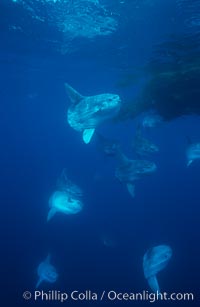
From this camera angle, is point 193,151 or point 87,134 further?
point 193,151

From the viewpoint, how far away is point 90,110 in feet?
39.6

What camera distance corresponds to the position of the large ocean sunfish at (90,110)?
11.1 m

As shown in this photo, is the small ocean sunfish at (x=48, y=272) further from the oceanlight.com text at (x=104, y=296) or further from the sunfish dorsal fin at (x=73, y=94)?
the sunfish dorsal fin at (x=73, y=94)

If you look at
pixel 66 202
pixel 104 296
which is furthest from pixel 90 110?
pixel 104 296

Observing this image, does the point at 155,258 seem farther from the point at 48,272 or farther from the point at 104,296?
the point at 104,296

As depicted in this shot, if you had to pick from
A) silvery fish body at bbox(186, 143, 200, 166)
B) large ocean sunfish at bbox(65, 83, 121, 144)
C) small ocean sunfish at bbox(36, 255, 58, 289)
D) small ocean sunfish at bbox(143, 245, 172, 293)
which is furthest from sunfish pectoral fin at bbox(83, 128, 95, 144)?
silvery fish body at bbox(186, 143, 200, 166)

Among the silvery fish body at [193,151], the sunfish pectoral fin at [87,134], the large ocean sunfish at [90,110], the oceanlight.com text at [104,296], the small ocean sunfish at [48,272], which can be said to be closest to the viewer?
the large ocean sunfish at [90,110]

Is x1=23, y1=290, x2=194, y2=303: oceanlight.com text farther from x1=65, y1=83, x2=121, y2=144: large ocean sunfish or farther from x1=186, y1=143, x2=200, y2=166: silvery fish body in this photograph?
x1=65, y1=83, x2=121, y2=144: large ocean sunfish

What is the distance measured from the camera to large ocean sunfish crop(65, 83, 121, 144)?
1112 cm

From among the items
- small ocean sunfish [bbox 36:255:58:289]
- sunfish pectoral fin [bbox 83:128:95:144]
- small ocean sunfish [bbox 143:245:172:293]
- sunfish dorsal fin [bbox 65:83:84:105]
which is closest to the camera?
small ocean sunfish [bbox 143:245:172:293]

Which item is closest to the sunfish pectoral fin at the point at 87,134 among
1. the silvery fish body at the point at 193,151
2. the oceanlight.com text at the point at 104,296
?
the silvery fish body at the point at 193,151

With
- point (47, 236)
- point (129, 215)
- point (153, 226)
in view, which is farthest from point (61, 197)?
point (129, 215)

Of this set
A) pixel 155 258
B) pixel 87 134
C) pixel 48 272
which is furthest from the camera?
pixel 48 272

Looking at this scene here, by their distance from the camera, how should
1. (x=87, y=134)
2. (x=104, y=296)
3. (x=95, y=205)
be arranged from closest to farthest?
1. (x=87, y=134)
2. (x=104, y=296)
3. (x=95, y=205)
